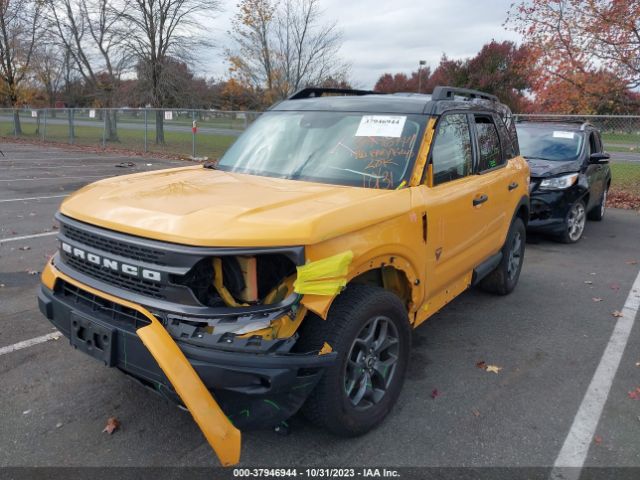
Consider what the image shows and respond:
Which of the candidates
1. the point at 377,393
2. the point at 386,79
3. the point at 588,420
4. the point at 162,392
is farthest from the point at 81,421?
the point at 386,79

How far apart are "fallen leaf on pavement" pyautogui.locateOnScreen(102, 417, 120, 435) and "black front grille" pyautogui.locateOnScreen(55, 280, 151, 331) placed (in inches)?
29.0

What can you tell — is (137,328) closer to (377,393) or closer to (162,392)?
(162,392)

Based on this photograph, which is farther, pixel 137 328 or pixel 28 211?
pixel 28 211

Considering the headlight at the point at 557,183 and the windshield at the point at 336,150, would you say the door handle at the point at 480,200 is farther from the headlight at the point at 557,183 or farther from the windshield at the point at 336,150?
the headlight at the point at 557,183

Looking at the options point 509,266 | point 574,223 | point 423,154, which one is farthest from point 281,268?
point 574,223

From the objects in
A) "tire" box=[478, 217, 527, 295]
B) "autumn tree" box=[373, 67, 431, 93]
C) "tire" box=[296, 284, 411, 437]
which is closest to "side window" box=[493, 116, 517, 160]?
"tire" box=[478, 217, 527, 295]

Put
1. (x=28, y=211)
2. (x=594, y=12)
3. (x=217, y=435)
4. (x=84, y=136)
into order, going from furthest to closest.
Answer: (x=84, y=136)
(x=594, y=12)
(x=28, y=211)
(x=217, y=435)

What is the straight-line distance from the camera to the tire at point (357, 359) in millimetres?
2496

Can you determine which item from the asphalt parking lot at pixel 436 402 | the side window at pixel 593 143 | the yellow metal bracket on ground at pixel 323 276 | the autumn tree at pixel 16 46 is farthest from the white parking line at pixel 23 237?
the autumn tree at pixel 16 46

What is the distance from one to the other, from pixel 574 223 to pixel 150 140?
74.6ft

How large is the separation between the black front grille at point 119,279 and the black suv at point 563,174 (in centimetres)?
648

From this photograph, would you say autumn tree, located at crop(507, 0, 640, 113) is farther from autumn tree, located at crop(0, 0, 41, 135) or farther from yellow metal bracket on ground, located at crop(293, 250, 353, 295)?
autumn tree, located at crop(0, 0, 41, 135)

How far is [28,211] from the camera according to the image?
870 cm

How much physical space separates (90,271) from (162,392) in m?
0.82
